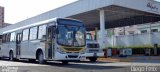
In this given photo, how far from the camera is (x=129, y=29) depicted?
263ft

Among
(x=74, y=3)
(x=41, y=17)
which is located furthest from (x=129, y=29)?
(x=74, y=3)

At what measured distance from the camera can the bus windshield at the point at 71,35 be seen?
1855 cm

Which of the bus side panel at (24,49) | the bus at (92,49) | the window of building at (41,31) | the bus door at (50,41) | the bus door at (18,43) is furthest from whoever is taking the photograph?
the bus door at (18,43)

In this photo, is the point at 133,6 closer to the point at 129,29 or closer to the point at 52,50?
the point at 52,50

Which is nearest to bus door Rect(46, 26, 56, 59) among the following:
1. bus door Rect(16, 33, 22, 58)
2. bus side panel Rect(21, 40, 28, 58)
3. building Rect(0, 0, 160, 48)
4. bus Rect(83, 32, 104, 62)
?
bus side panel Rect(21, 40, 28, 58)

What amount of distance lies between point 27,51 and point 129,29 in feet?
196

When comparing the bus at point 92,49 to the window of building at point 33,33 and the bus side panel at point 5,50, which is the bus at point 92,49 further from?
the bus side panel at point 5,50

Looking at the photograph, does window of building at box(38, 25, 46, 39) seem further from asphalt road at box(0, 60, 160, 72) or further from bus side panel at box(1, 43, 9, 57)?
bus side panel at box(1, 43, 9, 57)

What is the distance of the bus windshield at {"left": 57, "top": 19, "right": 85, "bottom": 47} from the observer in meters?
18.5

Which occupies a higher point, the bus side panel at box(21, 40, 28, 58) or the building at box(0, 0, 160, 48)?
the building at box(0, 0, 160, 48)

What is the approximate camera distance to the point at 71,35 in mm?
18938

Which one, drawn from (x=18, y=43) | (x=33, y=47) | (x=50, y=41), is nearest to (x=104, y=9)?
(x=18, y=43)

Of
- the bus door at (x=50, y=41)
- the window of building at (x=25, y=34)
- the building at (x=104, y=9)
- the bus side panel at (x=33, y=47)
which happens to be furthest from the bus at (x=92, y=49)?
the bus door at (x=50, y=41)

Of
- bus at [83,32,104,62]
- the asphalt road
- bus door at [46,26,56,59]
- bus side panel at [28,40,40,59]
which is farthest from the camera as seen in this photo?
bus at [83,32,104,62]
